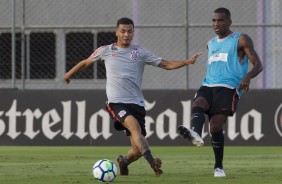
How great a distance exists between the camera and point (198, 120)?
497 inches

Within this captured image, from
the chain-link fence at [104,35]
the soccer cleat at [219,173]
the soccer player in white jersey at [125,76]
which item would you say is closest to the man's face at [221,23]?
the soccer player in white jersey at [125,76]

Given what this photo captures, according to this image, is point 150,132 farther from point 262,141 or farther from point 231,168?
point 231,168

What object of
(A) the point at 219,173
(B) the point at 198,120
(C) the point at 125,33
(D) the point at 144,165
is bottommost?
(D) the point at 144,165

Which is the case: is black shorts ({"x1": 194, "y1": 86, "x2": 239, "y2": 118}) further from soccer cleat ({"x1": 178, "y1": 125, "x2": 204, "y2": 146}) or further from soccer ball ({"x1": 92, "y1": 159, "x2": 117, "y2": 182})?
soccer ball ({"x1": 92, "y1": 159, "x2": 117, "y2": 182})

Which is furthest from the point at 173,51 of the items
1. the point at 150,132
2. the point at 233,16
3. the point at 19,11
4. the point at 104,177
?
the point at 104,177

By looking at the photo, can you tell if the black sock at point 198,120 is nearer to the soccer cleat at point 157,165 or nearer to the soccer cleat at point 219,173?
the soccer cleat at point 219,173

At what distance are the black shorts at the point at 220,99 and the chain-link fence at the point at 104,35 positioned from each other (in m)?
12.5

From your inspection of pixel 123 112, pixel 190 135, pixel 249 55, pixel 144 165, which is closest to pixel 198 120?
pixel 190 135

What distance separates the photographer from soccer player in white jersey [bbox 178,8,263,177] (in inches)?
504

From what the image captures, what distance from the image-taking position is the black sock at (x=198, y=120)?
1257 cm

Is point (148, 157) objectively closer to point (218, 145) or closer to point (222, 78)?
point (218, 145)

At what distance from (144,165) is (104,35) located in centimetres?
1166

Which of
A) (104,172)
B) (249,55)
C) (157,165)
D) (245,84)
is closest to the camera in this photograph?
(157,165)

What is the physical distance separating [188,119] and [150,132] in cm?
82
